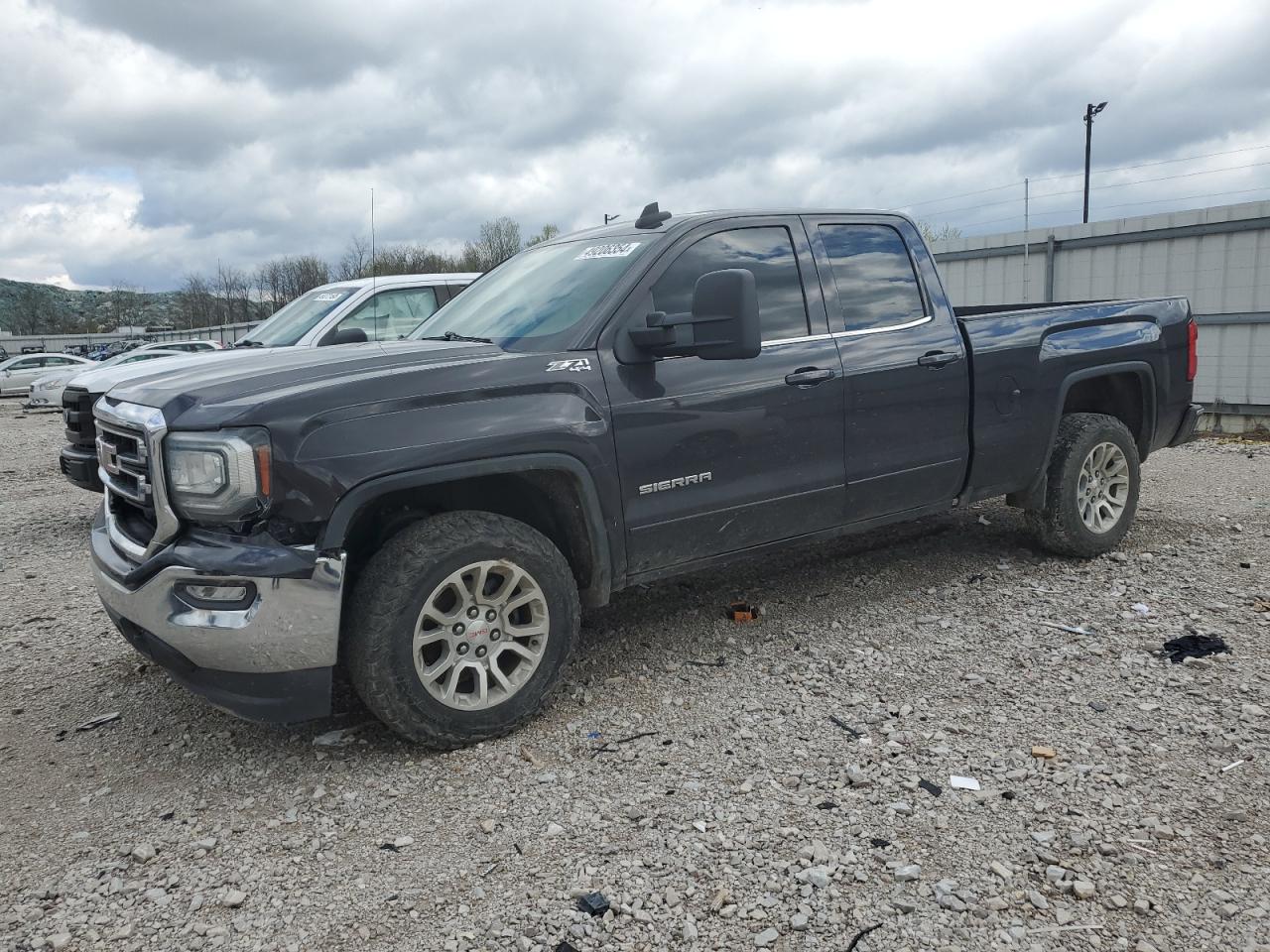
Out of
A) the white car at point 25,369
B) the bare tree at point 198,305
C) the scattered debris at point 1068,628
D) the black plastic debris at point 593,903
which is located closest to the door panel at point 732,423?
the scattered debris at point 1068,628

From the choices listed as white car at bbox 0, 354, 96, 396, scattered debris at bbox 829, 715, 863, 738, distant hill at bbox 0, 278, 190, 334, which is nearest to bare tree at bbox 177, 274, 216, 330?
distant hill at bbox 0, 278, 190, 334

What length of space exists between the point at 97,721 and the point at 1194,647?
4761mm

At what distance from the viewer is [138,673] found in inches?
179

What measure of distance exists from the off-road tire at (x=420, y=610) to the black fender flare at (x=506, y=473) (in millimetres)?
177

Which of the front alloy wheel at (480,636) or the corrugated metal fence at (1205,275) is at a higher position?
the corrugated metal fence at (1205,275)

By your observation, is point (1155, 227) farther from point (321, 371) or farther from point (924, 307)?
point (321, 371)

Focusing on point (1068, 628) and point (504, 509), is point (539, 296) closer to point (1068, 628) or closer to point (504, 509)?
point (504, 509)

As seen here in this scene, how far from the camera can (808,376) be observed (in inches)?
172

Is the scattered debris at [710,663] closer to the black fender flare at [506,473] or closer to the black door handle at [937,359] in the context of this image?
the black fender flare at [506,473]

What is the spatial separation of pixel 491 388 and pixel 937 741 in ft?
6.83

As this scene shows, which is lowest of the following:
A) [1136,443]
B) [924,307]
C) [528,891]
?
[528,891]

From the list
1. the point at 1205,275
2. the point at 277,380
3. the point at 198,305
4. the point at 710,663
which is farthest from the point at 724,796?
the point at 198,305

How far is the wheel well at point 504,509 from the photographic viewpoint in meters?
3.59

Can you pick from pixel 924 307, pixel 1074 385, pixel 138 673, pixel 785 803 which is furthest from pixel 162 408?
pixel 1074 385
